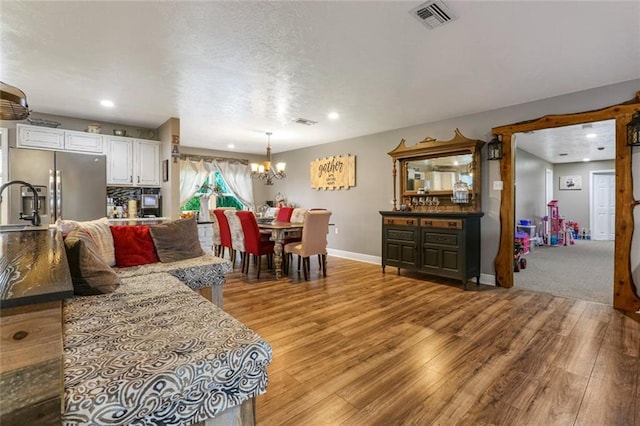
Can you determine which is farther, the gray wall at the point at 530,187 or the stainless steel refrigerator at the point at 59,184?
the gray wall at the point at 530,187

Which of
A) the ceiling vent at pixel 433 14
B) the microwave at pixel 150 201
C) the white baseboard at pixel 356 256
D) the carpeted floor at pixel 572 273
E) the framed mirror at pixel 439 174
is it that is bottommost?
the carpeted floor at pixel 572 273

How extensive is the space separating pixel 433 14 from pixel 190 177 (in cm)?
615

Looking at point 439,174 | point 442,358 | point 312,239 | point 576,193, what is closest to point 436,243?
point 439,174

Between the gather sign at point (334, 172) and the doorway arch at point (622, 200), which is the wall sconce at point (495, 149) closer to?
the doorway arch at point (622, 200)

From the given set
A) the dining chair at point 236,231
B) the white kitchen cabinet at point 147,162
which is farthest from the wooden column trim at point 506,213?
the white kitchen cabinet at point 147,162

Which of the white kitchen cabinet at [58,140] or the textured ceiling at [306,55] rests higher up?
the textured ceiling at [306,55]

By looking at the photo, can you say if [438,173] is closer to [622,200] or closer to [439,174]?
[439,174]

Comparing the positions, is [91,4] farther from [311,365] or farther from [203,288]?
[311,365]

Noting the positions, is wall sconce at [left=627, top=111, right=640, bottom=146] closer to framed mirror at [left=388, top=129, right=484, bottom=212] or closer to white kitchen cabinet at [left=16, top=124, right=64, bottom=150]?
framed mirror at [left=388, top=129, right=484, bottom=212]

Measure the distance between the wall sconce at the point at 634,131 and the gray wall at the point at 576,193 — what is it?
7314 mm

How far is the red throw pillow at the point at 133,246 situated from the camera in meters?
2.78

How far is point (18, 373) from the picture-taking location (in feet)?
1.95

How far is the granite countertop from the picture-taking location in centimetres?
81

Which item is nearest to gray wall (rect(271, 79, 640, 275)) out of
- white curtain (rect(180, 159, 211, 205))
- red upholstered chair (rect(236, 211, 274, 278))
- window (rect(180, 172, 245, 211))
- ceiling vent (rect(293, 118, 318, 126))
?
window (rect(180, 172, 245, 211))
